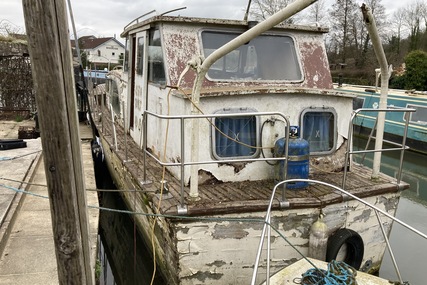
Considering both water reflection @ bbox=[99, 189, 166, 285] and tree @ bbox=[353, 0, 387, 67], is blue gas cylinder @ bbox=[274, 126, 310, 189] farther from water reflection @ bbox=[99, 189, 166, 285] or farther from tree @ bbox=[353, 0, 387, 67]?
tree @ bbox=[353, 0, 387, 67]

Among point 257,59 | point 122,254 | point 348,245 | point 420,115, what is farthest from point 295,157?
point 420,115

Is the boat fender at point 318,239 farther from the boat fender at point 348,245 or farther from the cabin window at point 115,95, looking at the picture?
the cabin window at point 115,95

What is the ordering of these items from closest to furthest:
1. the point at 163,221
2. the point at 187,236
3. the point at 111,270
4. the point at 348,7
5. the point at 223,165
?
the point at 187,236, the point at 163,221, the point at 223,165, the point at 111,270, the point at 348,7

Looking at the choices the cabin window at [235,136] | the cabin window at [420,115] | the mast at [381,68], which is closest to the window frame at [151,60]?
the cabin window at [235,136]

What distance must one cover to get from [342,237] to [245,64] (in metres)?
2.73

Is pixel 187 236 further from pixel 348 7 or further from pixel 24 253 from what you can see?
pixel 348 7

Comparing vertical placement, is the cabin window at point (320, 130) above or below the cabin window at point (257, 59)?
below

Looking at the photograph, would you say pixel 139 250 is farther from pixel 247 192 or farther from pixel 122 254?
pixel 247 192

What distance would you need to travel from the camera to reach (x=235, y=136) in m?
4.82

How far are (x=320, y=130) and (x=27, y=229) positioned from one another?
160 inches

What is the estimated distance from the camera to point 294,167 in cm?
446

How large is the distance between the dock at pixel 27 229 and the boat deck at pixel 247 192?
958 millimetres

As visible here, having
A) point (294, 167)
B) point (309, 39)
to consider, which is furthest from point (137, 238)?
point (309, 39)

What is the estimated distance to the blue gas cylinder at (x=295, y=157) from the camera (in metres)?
4.40
